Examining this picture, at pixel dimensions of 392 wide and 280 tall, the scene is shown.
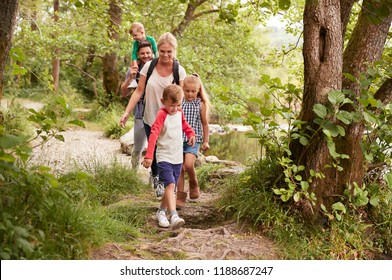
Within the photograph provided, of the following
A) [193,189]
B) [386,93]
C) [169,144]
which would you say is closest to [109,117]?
[193,189]

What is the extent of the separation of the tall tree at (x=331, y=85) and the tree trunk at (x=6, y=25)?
244 centimetres

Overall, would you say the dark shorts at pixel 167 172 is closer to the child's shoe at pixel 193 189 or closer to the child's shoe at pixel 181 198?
the child's shoe at pixel 181 198

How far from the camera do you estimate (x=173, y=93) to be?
428 cm

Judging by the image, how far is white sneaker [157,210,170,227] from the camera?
4.27 metres

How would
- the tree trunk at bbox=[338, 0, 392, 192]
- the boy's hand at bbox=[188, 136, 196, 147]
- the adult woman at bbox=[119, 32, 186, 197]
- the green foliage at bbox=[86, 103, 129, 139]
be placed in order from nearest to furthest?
the tree trunk at bbox=[338, 0, 392, 192], the boy's hand at bbox=[188, 136, 196, 147], the adult woman at bbox=[119, 32, 186, 197], the green foliage at bbox=[86, 103, 129, 139]

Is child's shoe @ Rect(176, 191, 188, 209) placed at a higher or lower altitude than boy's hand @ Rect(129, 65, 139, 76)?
lower

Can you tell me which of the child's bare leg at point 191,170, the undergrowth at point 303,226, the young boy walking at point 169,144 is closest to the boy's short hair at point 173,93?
the young boy walking at point 169,144

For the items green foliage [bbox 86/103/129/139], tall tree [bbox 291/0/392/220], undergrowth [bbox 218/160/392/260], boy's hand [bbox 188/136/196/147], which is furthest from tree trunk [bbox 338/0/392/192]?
green foliage [bbox 86/103/129/139]

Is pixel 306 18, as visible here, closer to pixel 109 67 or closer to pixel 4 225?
pixel 4 225

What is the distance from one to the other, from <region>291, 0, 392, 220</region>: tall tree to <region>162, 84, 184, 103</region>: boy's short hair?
1179mm

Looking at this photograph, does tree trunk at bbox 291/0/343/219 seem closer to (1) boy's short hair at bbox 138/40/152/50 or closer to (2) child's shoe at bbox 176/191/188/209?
(2) child's shoe at bbox 176/191/188/209

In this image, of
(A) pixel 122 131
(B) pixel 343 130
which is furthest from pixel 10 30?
(A) pixel 122 131

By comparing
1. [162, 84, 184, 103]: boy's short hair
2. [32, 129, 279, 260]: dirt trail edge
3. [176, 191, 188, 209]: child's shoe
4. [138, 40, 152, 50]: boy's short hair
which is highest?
[138, 40, 152, 50]: boy's short hair

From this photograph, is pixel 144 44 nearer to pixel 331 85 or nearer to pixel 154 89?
pixel 154 89
